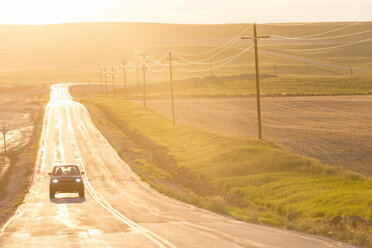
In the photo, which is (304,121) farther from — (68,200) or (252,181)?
(68,200)

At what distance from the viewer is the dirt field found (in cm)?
5181

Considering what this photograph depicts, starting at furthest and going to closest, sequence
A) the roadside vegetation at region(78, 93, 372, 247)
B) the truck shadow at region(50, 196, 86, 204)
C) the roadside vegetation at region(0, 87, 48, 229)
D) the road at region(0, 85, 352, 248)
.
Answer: the roadside vegetation at region(0, 87, 48, 229)
the truck shadow at region(50, 196, 86, 204)
the roadside vegetation at region(78, 93, 372, 247)
the road at region(0, 85, 352, 248)

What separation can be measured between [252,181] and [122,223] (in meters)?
16.7

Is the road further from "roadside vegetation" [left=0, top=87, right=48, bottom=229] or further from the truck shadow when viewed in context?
"roadside vegetation" [left=0, top=87, right=48, bottom=229]

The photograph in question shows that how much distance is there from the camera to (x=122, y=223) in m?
24.7

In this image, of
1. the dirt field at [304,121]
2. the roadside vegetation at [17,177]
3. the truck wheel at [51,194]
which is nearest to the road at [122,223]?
the truck wheel at [51,194]

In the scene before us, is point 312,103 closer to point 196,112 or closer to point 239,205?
point 196,112

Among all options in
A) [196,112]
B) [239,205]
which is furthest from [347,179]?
[196,112]

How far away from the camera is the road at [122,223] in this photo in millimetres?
19703

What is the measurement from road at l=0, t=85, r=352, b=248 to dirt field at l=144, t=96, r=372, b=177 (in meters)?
16.7

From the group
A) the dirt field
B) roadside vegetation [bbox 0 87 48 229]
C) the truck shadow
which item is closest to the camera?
the truck shadow

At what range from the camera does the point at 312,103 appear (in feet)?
349

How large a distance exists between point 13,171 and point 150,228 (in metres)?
34.2

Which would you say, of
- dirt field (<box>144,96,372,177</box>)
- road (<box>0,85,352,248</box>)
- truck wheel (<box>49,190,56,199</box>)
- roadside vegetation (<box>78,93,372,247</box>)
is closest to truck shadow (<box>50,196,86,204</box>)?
road (<box>0,85,352,248</box>)
